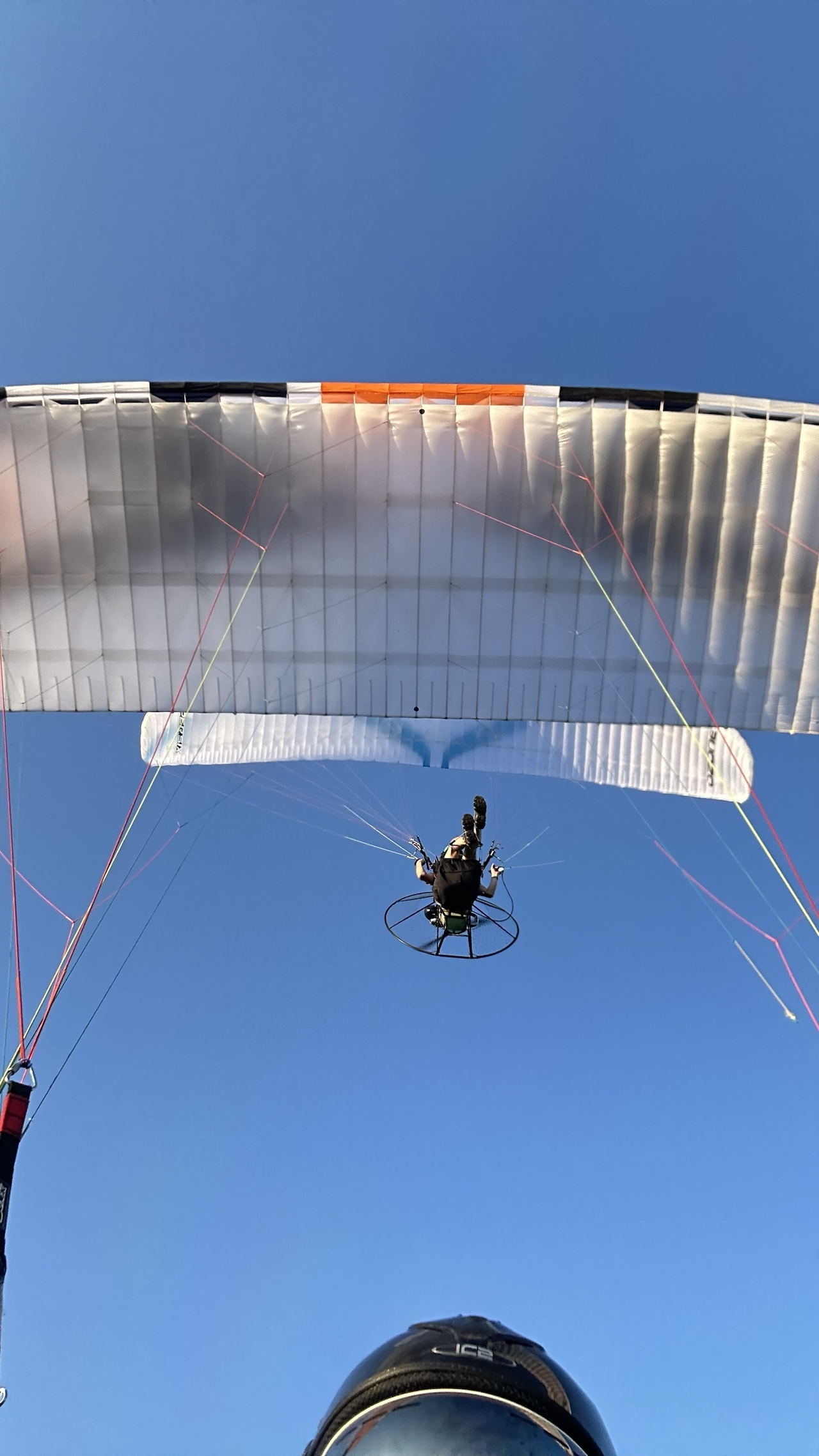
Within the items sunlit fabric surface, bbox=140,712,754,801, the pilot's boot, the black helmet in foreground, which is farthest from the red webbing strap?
sunlit fabric surface, bbox=140,712,754,801

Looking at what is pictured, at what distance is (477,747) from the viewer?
12.1m

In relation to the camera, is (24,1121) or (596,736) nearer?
(24,1121)

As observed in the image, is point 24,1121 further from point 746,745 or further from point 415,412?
point 746,745

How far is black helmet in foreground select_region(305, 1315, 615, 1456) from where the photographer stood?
2.21 metres

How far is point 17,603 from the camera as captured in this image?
953cm

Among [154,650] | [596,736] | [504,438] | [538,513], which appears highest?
[504,438]

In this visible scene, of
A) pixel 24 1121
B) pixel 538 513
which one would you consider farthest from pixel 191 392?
pixel 24 1121

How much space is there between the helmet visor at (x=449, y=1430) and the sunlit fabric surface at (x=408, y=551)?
26.4ft

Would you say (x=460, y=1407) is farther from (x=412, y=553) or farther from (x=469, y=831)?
(x=412, y=553)

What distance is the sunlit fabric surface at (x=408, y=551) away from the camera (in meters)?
8.96

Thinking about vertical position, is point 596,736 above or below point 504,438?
below

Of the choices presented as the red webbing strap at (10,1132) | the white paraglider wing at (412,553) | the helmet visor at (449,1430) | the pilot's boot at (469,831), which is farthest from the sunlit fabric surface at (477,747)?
the helmet visor at (449,1430)

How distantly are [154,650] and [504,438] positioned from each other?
4.52 meters

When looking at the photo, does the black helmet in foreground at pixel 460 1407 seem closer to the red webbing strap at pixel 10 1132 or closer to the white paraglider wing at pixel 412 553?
the red webbing strap at pixel 10 1132
